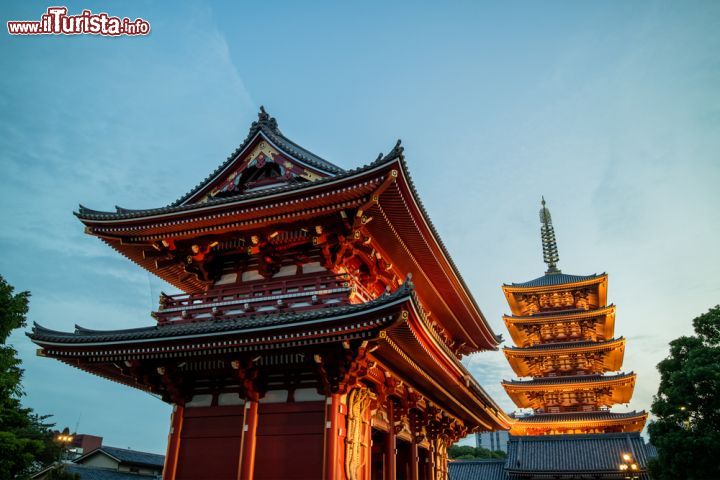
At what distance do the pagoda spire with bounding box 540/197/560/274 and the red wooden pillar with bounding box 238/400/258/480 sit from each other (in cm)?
4854

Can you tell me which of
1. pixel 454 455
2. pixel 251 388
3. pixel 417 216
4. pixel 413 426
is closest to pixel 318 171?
pixel 417 216

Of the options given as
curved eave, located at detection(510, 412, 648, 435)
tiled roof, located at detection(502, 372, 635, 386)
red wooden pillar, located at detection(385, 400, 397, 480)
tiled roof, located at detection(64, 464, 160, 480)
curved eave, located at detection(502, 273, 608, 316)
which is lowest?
tiled roof, located at detection(64, 464, 160, 480)

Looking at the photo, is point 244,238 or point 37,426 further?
point 37,426

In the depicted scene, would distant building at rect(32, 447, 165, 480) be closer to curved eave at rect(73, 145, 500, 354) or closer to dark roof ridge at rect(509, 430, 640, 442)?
curved eave at rect(73, 145, 500, 354)

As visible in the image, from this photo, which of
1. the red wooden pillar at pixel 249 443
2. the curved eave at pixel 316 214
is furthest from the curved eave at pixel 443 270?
the red wooden pillar at pixel 249 443

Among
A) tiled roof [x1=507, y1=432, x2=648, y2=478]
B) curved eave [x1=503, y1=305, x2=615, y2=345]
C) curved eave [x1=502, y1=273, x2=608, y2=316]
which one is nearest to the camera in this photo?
tiled roof [x1=507, y1=432, x2=648, y2=478]

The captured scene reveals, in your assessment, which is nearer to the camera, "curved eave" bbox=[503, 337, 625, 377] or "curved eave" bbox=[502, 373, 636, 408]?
"curved eave" bbox=[502, 373, 636, 408]

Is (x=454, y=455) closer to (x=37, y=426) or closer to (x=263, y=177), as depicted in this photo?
(x=37, y=426)

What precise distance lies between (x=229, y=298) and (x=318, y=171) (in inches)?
224

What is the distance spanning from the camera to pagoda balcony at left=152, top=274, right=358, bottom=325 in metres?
15.7

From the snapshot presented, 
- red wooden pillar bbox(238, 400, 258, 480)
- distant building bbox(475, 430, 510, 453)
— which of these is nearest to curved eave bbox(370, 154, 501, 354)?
red wooden pillar bbox(238, 400, 258, 480)

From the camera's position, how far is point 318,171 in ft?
60.6

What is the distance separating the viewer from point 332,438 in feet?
46.0

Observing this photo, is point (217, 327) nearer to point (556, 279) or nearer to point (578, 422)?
point (578, 422)
